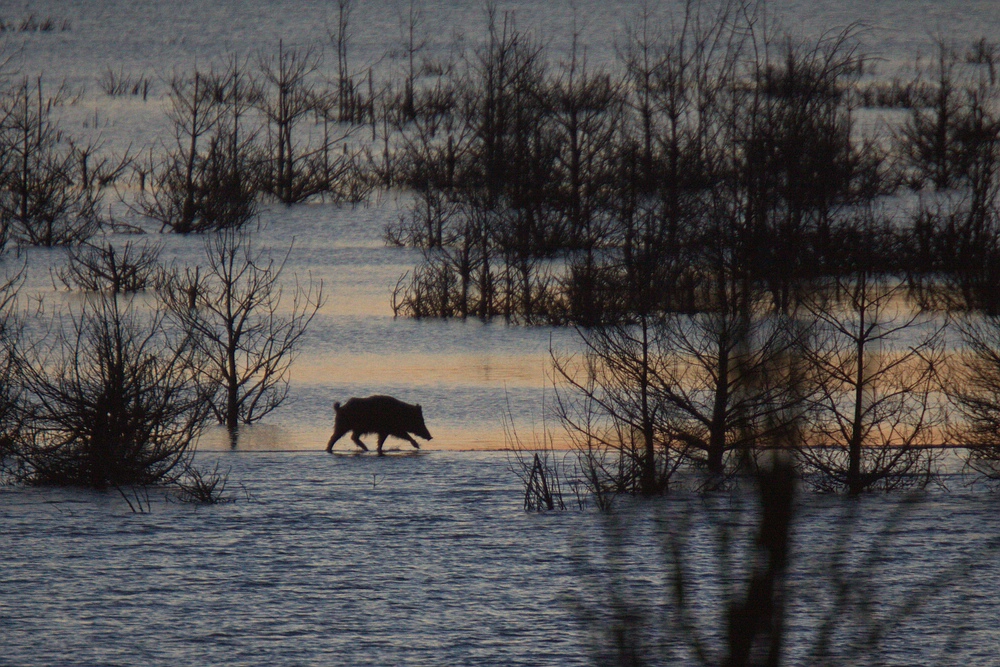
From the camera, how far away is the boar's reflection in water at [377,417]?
14094 mm


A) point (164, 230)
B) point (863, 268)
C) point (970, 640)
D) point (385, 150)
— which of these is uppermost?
point (385, 150)

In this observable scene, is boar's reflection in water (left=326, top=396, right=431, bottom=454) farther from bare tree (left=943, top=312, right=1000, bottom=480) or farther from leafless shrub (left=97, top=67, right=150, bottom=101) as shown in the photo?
leafless shrub (left=97, top=67, right=150, bottom=101)

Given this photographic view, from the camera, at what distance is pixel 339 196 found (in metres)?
40.4

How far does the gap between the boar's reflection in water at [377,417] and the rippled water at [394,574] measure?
3.20 feet

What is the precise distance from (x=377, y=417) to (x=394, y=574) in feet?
16.7

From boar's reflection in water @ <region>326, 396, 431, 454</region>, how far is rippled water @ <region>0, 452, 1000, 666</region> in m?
0.98

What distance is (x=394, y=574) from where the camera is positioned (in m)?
9.12

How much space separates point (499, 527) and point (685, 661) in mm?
4490

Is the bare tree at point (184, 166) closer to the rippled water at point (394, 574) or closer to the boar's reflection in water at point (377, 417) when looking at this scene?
the boar's reflection in water at point (377, 417)

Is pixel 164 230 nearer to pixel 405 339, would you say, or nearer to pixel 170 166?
pixel 170 166

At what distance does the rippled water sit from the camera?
23.5 feet

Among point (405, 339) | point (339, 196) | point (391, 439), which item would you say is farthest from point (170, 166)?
point (391, 439)

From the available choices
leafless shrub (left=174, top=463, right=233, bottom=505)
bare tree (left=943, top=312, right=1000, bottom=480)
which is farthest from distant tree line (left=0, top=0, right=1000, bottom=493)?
leafless shrub (left=174, top=463, right=233, bottom=505)

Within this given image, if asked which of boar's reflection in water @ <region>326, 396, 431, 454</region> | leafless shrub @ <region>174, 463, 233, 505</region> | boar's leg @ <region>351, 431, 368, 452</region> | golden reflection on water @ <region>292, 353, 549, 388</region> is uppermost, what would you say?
golden reflection on water @ <region>292, 353, 549, 388</region>
